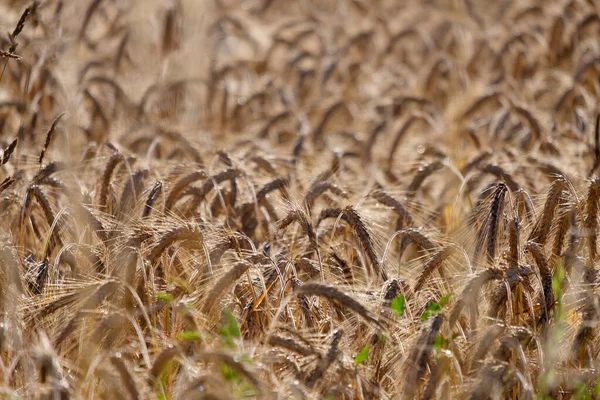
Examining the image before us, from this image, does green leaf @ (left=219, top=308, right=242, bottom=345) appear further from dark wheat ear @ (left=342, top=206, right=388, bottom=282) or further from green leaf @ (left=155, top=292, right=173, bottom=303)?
dark wheat ear @ (left=342, top=206, right=388, bottom=282)

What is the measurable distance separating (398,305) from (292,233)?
1.09 meters

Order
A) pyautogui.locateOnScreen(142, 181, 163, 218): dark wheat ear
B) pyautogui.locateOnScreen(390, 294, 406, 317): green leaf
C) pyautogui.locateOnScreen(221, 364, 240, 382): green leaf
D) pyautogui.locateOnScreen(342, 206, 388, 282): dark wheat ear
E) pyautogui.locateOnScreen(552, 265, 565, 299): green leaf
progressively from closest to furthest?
pyautogui.locateOnScreen(221, 364, 240, 382): green leaf
pyautogui.locateOnScreen(390, 294, 406, 317): green leaf
pyautogui.locateOnScreen(552, 265, 565, 299): green leaf
pyautogui.locateOnScreen(342, 206, 388, 282): dark wheat ear
pyautogui.locateOnScreen(142, 181, 163, 218): dark wheat ear

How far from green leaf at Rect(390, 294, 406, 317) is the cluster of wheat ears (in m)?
0.02

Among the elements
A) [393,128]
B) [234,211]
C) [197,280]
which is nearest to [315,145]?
[393,128]

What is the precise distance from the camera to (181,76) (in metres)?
7.58

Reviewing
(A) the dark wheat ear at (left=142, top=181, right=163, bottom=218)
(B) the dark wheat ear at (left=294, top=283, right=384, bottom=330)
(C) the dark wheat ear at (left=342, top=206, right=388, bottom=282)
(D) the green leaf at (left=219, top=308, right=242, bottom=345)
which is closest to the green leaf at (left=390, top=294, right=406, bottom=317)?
(B) the dark wheat ear at (left=294, top=283, right=384, bottom=330)

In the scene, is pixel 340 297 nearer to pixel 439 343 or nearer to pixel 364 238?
pixel 439 343

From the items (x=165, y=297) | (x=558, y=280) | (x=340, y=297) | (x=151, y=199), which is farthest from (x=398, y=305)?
(x=151, y=199)

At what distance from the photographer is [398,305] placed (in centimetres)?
305

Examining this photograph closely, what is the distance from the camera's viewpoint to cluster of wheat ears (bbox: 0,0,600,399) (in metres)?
2.82

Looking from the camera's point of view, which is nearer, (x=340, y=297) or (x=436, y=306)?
(x=340, y=297)

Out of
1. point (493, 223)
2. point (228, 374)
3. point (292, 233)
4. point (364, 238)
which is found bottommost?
point (228, 374)

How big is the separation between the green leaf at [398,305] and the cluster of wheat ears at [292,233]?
0.02m

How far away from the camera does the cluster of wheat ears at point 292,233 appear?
282 cm
